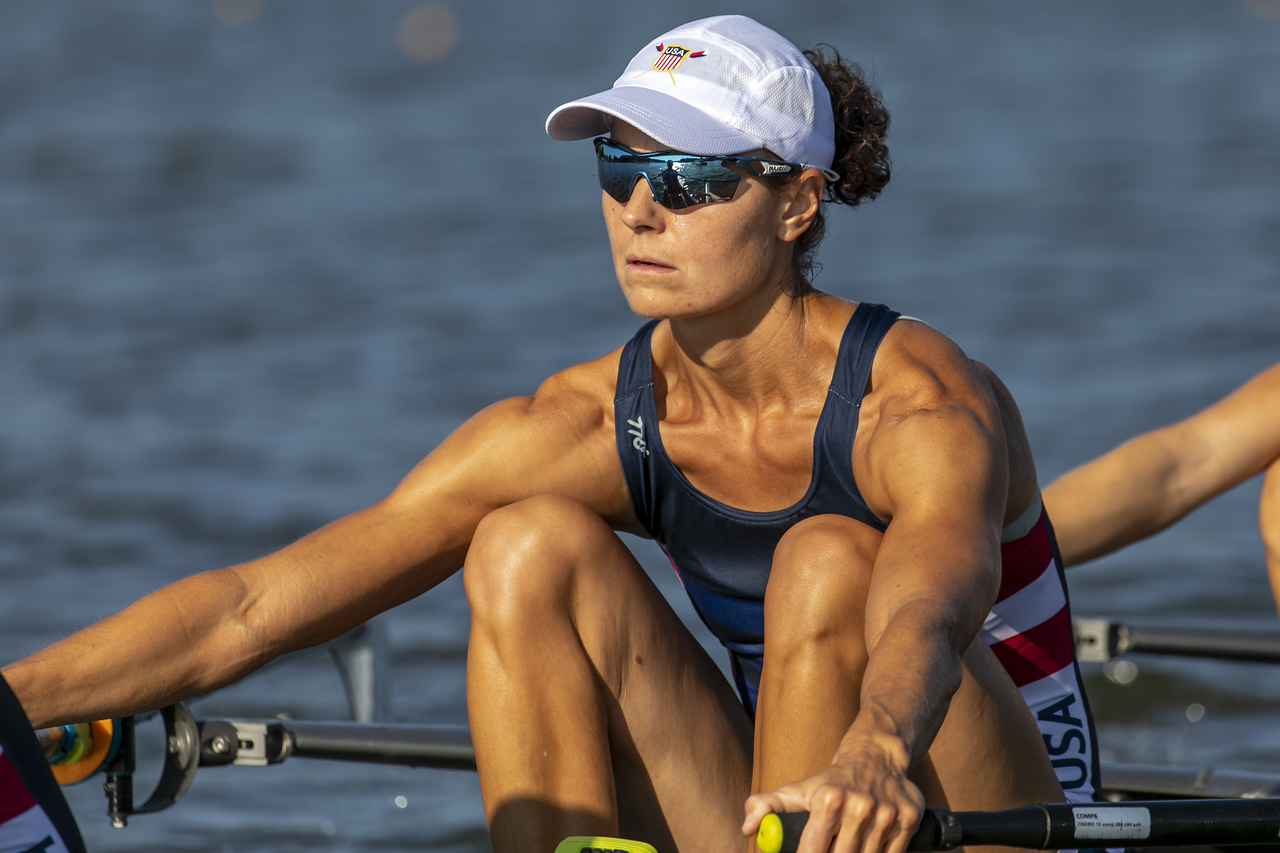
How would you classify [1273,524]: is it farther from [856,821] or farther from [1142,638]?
[856,821]

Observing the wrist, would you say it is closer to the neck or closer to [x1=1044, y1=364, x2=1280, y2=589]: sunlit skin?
the neck

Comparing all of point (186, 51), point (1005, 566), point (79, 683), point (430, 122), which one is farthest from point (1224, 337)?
point (186, 51)

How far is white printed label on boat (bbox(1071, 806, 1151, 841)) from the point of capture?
2092 mm

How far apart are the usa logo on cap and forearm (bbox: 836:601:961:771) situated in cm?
96

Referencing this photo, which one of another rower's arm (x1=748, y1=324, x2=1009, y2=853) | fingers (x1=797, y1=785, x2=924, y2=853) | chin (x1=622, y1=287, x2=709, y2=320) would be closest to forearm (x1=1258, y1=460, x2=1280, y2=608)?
another rower's arm (x1=748, y1=324, x2=1009, y2=853)

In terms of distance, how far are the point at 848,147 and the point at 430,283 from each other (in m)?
9.09

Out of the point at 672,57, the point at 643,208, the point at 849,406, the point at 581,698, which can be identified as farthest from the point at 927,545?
the point at 672,57

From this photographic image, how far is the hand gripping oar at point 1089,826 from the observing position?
1.91 metres

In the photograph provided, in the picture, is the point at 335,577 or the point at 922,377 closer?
the point at 922,377

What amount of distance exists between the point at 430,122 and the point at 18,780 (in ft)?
54.7

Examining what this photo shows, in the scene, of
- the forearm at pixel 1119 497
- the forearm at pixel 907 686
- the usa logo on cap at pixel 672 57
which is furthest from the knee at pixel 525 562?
the forearm at pixel 1119 497

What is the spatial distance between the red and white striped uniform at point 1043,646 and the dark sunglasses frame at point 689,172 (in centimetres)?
73

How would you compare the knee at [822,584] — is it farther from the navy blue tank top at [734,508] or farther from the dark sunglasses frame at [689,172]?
the dark sunglasses frame at [689,172]

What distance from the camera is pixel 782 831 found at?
1794 millimetres
